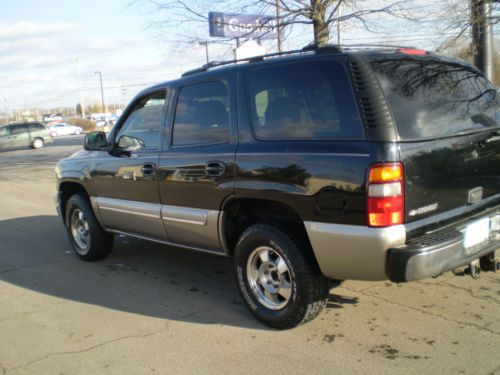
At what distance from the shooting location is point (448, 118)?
3322 millimetres

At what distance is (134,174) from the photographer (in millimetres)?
4699

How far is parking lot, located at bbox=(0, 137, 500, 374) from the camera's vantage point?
10.4ft

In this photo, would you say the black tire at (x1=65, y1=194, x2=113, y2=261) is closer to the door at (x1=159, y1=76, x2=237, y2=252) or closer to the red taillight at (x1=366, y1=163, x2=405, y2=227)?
the door at (x1=159, y1=76, x2=237, y2=252)

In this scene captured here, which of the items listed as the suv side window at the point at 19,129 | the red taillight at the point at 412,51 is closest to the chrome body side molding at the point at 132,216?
the red taillight at the point at 412,51

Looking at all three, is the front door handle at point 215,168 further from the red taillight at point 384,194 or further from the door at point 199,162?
the red taillight at point 384,194

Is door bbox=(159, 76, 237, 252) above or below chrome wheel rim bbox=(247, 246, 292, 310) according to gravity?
above

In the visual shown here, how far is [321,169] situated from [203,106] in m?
1.44

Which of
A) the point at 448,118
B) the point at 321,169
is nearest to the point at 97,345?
the point at 321,169

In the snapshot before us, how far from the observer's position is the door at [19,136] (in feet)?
97.2

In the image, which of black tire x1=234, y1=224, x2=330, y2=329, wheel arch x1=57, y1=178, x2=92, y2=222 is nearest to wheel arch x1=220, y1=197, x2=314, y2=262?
black tire x1=234, y1=224, x2=330, y2=329

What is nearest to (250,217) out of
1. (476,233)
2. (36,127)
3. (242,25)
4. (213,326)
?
(213,326)

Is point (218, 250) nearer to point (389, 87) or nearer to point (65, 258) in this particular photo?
point (389, 87)

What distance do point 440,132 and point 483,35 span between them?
5.69 m

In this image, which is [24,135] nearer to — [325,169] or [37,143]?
[37,143]
